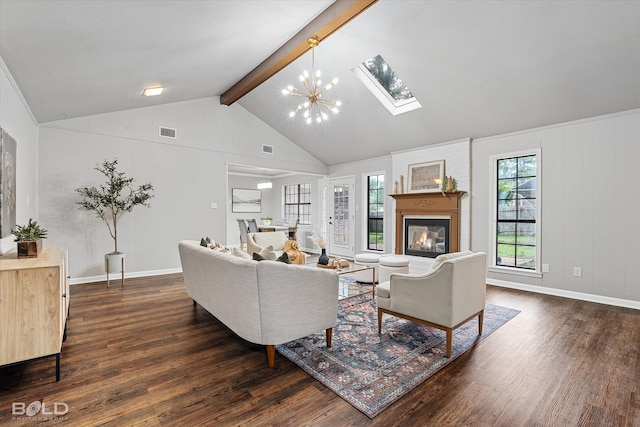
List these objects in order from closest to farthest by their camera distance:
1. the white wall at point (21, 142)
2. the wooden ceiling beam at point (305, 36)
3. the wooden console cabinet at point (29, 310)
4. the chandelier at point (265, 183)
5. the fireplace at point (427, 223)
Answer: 1. the wooden console cabinet at point (29, 310)
2. the white wall at point (21, 142)
3. the wooden ceiling beam at point (305, 36)
4. the fireplace at point (427, 223)
5. the chandelier at point (265, 183)

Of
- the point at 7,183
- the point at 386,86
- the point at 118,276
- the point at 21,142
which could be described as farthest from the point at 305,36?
the point at 118,276

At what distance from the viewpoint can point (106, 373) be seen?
2229mm

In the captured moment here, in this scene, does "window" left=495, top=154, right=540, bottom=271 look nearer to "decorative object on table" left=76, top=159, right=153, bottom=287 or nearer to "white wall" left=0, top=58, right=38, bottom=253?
"decorative object on table" left=76, top=159, right=153, bottom=287

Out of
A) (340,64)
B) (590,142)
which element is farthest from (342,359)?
(590,142)

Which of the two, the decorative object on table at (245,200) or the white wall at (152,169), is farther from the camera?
the decorative object on table at (245,200)

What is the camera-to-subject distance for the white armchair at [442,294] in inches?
97.7

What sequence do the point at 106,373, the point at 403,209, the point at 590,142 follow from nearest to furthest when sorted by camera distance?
the point at 106,373
the point at 590,142
the point at 403,209

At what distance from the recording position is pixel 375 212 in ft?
23.2

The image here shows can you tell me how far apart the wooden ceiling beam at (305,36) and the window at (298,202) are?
4.17 meters

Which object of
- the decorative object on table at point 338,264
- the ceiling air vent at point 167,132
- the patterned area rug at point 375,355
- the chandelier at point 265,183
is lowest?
the patterned area rug at point 375,355

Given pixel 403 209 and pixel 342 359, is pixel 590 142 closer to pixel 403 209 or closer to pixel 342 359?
pixel 403 209

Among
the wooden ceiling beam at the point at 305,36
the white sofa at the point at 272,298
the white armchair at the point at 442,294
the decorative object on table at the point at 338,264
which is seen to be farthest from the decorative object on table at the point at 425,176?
the white sofa at the point at 272,298

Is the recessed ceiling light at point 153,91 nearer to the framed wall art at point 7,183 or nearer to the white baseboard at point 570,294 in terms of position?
the framed wall art at point 7,183

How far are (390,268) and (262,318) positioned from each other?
259cm
